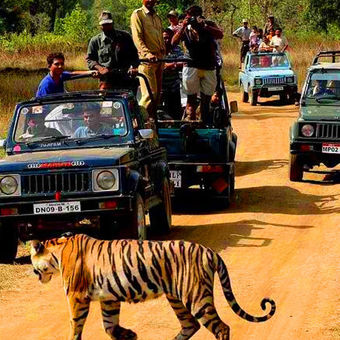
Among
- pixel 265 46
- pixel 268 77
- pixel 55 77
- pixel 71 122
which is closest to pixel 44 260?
pixel 71 122

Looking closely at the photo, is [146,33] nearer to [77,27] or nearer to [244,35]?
[244,35]

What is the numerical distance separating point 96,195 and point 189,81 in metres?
5.32

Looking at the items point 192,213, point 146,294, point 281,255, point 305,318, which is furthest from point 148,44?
point 146,294

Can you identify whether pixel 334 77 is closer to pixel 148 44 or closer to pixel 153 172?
pixel 148 44

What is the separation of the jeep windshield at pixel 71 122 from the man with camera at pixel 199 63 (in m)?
3.72

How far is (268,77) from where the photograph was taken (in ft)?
97.2

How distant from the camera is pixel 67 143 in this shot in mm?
10820

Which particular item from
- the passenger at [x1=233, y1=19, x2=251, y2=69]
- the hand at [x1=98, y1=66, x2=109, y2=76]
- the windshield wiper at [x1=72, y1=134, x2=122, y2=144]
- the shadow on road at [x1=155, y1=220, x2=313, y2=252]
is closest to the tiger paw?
the shadow on road at [x1=155, y1=220, x2=313, y2=252]

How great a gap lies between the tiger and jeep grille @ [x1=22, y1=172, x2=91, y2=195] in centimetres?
290

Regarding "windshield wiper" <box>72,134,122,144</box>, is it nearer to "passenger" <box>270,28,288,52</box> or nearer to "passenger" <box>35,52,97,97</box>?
"passenger" <box>35,52,97,97</box>

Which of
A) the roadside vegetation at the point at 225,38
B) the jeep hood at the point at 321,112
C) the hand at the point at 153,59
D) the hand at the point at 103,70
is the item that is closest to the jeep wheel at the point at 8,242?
the hand at the point at 103,70

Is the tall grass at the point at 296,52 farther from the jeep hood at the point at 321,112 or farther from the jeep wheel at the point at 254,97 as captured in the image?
the jeep hood at the point at 321,112

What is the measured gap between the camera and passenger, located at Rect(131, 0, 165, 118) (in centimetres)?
1421

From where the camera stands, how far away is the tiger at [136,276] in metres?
6.59
